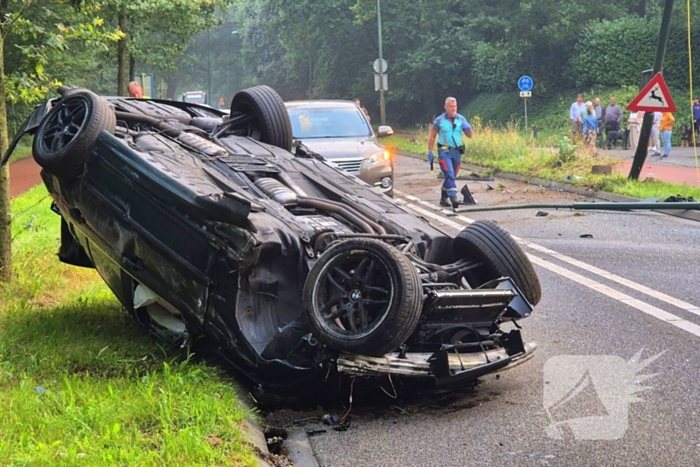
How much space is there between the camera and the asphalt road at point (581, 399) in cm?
455

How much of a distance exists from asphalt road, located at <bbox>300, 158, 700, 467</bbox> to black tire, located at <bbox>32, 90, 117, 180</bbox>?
9.19 ft

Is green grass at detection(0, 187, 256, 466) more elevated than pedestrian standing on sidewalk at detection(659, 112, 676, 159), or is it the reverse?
green grass at detection(0, 187, 256, 466)

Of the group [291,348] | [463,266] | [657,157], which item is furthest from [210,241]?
[657,157]

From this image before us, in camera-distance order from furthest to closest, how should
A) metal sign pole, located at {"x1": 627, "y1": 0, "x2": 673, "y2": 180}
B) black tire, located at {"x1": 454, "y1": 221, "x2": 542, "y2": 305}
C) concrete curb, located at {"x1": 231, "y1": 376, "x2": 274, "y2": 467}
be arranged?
metal sign pole, located at {"x1": 627, "y1": 0, "x2": 673, "y2": 180} < black tire, located at {"x1": 454, "y1": 221, "x2": 542, "y2": 305} < concrete curb, located at {"x1": 231, "y1": 376, "x2": 274, "y2": 467}

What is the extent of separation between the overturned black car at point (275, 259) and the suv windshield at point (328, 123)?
7.18 m

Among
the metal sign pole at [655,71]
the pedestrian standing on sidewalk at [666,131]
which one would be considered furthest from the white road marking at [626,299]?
the pedestrian standing on sidewalk at [666,131]

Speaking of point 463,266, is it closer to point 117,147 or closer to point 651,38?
point 117,147

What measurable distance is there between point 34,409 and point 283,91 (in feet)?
226

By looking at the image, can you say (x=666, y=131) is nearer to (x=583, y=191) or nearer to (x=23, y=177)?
(x=583, y=191)

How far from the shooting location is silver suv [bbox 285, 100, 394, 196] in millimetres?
13703

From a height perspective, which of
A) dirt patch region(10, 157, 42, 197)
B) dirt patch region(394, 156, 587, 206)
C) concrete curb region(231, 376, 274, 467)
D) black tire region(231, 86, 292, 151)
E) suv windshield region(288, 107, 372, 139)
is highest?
black tire region(231, 86, 292, 151)

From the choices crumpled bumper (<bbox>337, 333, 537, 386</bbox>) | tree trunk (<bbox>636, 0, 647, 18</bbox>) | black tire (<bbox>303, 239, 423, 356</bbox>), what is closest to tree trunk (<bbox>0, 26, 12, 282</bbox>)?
black tire (<bbox>303, 239, 423, 356</bbox>)

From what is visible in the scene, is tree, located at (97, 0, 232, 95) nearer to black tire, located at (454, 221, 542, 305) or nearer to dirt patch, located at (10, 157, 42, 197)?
dirt patch, located at (10, 157, 42, 197)

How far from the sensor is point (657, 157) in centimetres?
2517
